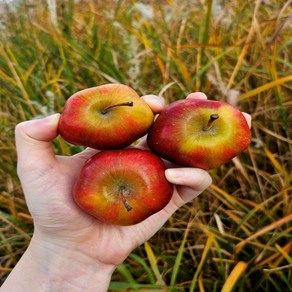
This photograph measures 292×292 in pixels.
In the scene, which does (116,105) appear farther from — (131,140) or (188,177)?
(188,177)

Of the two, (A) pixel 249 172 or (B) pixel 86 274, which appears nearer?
(B) pixel 86 274

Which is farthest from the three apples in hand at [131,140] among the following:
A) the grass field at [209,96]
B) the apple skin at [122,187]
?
the grass field at [209,96]

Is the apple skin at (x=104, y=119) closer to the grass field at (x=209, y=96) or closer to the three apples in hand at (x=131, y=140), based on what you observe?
the three apples in hand at (x=131, y=140)

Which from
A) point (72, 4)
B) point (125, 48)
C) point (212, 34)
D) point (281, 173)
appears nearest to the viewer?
point (281, 173)

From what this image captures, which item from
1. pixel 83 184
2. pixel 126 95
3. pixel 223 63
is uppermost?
pixel 126 95

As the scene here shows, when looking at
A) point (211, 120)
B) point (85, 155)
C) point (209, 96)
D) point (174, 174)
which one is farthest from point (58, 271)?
point (209, 96)

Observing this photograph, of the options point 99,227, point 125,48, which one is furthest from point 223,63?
point 99,227

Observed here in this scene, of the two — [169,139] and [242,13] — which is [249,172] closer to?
[242,13]
